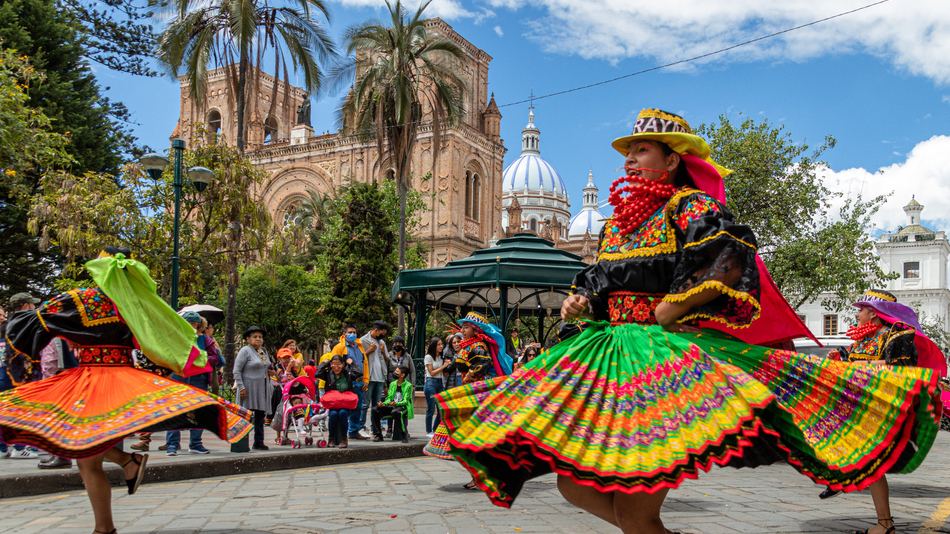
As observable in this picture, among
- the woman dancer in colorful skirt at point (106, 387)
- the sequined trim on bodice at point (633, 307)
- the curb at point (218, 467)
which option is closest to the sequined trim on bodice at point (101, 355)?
the woman dancer in colorful skirt at point (106, 387)

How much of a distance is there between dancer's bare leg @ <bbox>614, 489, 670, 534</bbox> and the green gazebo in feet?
39.1

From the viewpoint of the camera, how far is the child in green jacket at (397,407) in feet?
41.1

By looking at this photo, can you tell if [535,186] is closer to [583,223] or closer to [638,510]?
[583,223]

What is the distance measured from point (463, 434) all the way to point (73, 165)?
27.4 metres

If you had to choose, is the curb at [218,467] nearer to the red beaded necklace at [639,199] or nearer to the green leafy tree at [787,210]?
the red beaded necklace at [639,199]

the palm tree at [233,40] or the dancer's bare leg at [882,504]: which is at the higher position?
the palm tree at [233,40]

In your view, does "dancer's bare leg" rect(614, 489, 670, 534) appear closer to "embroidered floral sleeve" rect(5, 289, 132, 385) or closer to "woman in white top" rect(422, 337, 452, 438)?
"embroidered floral sleeve" rect(5, 289, 132, 385)

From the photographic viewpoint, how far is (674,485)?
2936 millimetres

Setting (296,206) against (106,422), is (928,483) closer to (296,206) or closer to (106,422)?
(106,422)

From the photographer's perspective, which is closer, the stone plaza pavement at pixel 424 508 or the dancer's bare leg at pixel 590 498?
the dancer's bare leg at pixel 590 498

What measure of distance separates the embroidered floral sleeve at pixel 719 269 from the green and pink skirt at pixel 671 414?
112 millimetres

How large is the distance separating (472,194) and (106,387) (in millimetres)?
56213

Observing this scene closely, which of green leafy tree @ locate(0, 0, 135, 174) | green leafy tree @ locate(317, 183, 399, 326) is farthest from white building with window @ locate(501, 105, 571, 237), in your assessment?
green leafy tree @ locate(0, 0, 135, 174)

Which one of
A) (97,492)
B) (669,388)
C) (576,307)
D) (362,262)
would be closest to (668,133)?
(576,307)
